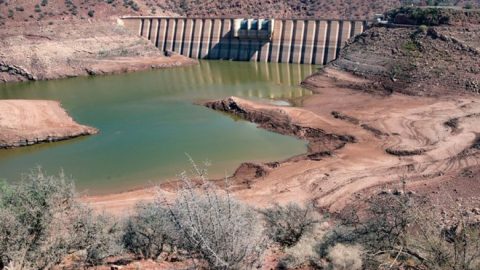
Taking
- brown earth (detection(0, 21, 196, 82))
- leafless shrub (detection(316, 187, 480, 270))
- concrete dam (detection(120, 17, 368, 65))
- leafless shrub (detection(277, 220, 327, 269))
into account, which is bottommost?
leafless shrub (detection(277, 220, 327, 269))

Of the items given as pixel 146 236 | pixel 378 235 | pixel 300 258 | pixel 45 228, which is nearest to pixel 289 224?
pixel 300 258

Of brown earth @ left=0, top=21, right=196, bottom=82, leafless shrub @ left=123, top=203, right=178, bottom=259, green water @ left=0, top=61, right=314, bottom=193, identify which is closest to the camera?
leafless shrub @ left=123, top=203, right=178, bottom=259

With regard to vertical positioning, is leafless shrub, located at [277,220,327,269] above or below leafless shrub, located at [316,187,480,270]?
below

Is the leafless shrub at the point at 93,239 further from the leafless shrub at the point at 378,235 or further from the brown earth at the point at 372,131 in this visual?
the brown earth at the point at 372,131

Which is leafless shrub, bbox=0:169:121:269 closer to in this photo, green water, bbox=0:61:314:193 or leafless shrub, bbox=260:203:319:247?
green water, bbox=0:61:314:193

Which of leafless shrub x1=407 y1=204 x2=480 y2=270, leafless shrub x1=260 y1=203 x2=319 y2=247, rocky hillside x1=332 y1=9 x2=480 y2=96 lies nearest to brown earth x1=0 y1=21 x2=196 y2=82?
rocky hillside x1=332 y1=9 x2=480 y2=96

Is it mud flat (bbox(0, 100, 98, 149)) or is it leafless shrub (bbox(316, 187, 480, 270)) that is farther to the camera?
mud flat (bbox(0, 100, 98, 149))

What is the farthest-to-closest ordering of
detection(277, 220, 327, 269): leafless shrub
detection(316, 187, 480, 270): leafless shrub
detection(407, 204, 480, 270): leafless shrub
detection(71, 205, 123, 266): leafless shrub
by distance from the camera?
detection(71, 205, 123, 266): leafless shrub → detection(277, 220, 327, 269): leafless shrub → detection(316, 187, 480, 270): leafless shrub → detection(407, 204, 480, 270): leafless shrub
